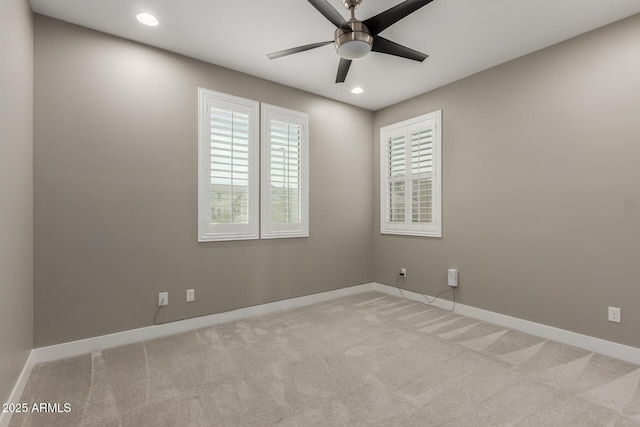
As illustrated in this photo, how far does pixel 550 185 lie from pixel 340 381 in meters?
2.65

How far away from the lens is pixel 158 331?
9.87 feet

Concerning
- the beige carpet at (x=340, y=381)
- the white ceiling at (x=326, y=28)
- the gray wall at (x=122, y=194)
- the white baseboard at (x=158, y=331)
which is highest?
the white ceiling at (x=326, y=28)

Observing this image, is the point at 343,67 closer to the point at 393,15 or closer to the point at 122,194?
the point at 393,15

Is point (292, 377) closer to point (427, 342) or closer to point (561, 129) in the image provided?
point (427, 342)

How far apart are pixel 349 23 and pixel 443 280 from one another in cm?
307

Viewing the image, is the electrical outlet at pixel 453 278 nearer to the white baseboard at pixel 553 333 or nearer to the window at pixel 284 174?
the white baseboard at pixel 553 333

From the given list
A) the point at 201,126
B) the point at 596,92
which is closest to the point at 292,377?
the point at 201,126

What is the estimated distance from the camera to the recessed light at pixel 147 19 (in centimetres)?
254

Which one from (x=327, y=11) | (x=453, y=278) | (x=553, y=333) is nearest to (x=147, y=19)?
(x=327, y=11)

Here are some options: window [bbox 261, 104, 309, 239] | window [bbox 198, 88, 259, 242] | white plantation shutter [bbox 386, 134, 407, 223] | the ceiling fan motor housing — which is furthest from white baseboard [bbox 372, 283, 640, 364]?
the ceiling fan motor housing

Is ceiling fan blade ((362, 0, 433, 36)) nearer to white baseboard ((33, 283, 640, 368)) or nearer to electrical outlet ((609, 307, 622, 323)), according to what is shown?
electrical outlet ((609, 307, 622, 323))

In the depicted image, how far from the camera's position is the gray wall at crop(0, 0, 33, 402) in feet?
5.72

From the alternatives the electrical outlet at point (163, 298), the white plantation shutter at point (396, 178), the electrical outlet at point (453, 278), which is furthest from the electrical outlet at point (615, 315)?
the electrical outlet at point (163, 298)

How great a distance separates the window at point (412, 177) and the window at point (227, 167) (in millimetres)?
2010
